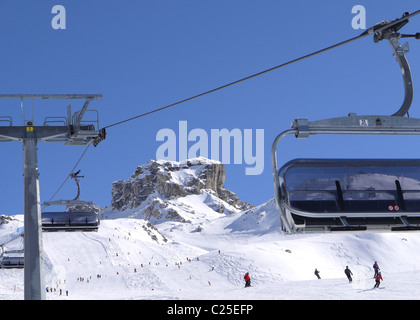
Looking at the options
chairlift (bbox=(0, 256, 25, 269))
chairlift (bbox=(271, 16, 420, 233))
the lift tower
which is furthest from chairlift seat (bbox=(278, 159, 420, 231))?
chairlift (bbox=(0, 256, 25, 269))

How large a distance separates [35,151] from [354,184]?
9274mm

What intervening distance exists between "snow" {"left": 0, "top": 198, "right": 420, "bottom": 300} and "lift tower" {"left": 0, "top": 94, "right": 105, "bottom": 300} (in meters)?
11.5

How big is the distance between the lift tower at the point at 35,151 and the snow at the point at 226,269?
11522mm

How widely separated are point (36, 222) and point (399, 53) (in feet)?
33.3

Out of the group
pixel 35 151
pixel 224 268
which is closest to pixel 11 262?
pixel 35 151

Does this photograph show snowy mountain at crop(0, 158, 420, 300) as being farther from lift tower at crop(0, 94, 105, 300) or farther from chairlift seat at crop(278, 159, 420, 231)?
chairlift seat at crop(278, 159, 420, 231)

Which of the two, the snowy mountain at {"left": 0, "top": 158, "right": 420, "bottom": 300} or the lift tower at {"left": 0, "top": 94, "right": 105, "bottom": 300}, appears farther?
the snowy mountain at {"left": 0, "top": 158, "right": 420, "bottom": 300}

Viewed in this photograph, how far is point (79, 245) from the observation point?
8594cm

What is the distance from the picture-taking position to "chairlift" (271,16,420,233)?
319 inches

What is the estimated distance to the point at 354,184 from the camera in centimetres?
928

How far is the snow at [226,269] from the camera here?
1157 inches

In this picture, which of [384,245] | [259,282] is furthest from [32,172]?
[384,245]

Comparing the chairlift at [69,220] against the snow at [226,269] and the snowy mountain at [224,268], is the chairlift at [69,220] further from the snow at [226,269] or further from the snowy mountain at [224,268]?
the snow at [226,269]

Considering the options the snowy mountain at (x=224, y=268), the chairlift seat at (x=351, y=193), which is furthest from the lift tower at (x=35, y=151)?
the snowy mountain at (x=224, y=268)
